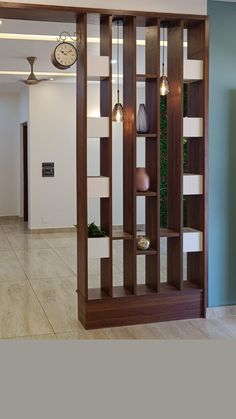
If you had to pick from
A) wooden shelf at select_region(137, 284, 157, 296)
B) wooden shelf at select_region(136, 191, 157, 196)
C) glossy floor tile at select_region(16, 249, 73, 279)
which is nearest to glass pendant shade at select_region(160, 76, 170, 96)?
wooden shelf at select_region(136, 191, 157, 196)

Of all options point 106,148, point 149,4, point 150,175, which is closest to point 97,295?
point 150,175

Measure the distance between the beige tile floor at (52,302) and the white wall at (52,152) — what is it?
1.62 m

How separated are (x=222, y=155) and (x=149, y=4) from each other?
1.44 meters

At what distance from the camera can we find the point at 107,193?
421 cm

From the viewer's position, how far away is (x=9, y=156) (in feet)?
39.5

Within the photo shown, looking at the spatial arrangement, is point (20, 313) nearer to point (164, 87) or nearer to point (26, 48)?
point (164, 87)

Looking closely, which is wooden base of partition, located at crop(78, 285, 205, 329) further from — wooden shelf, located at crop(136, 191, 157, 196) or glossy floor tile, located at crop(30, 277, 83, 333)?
wooden shelf, located at crop(136, 191, 157, 196)

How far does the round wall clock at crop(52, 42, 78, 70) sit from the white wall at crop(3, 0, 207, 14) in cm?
34

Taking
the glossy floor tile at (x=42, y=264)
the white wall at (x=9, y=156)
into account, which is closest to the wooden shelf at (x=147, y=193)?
the glossy floor tile at (x=42, y=264)

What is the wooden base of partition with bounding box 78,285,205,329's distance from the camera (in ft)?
14.0

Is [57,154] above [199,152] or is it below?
above

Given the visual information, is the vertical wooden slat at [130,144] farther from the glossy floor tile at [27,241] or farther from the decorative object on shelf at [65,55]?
the glossy floor tile at [27,241]

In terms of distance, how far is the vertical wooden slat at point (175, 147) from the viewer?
4340 mm

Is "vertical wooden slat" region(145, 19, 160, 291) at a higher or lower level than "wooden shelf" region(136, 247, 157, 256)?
higher
